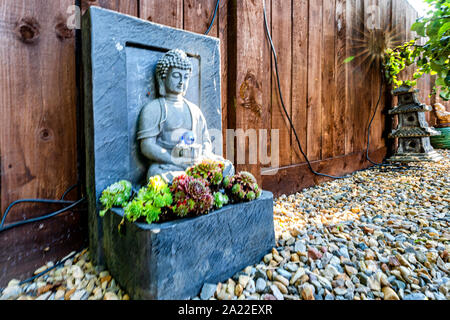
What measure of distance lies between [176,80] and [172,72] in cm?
4

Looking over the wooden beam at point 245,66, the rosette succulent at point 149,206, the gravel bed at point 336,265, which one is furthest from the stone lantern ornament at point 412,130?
the rosette succulent at point 149,206

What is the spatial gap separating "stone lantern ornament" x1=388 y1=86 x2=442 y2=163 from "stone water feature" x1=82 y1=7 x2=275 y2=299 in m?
2.65

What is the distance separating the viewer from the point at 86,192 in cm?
107

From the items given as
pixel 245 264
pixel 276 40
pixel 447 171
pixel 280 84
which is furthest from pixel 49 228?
pixel 447 171

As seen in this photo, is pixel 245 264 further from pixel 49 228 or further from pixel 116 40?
pixel 116 40

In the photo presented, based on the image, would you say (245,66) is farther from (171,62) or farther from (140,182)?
(140,182)

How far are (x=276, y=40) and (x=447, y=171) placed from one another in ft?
7.07

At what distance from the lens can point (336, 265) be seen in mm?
961

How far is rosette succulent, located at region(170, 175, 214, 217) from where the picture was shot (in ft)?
2.61

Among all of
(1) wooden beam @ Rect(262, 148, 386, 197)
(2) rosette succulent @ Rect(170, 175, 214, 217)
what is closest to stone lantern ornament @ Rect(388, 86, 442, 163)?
(1) wooden beam @ Rect(262, 148, 386, 197)

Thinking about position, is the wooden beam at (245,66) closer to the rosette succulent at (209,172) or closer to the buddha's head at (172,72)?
the buddha's head at (172,72)

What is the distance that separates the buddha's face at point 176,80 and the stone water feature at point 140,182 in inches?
2.9

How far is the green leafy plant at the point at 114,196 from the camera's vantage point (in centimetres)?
92

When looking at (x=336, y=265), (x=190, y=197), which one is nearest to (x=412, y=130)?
(x=336, y=265)
